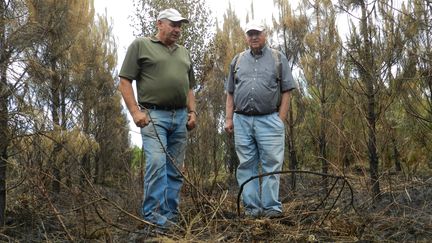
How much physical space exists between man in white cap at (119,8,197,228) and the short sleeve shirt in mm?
540

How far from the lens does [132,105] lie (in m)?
3.70

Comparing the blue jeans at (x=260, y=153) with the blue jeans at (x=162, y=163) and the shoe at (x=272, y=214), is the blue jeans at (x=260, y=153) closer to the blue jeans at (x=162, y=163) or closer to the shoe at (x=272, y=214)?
the shoe at (x=272, y=214)

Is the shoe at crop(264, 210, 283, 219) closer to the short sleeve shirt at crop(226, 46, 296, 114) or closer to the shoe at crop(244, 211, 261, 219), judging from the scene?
the shoe at crop(244, 211, 261, 219)

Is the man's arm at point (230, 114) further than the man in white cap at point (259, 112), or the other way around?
the man's arm at point (230, 114)

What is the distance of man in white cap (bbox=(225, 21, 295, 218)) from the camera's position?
419 centimetres

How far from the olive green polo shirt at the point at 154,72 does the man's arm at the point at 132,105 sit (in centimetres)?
6

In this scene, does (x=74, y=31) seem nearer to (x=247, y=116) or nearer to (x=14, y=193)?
(x=14, y=193)

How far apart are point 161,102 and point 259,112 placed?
2.93ft

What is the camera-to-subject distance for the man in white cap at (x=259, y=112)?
4.19 m

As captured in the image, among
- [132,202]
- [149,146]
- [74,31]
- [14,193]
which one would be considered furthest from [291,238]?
[74,31]

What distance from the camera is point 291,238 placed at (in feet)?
10.4

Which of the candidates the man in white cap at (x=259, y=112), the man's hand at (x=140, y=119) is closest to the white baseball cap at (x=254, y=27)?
the man in white cap at (x=259, y=112)

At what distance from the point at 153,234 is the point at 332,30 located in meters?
4.93

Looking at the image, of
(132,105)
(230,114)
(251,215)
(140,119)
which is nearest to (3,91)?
(132,105)
